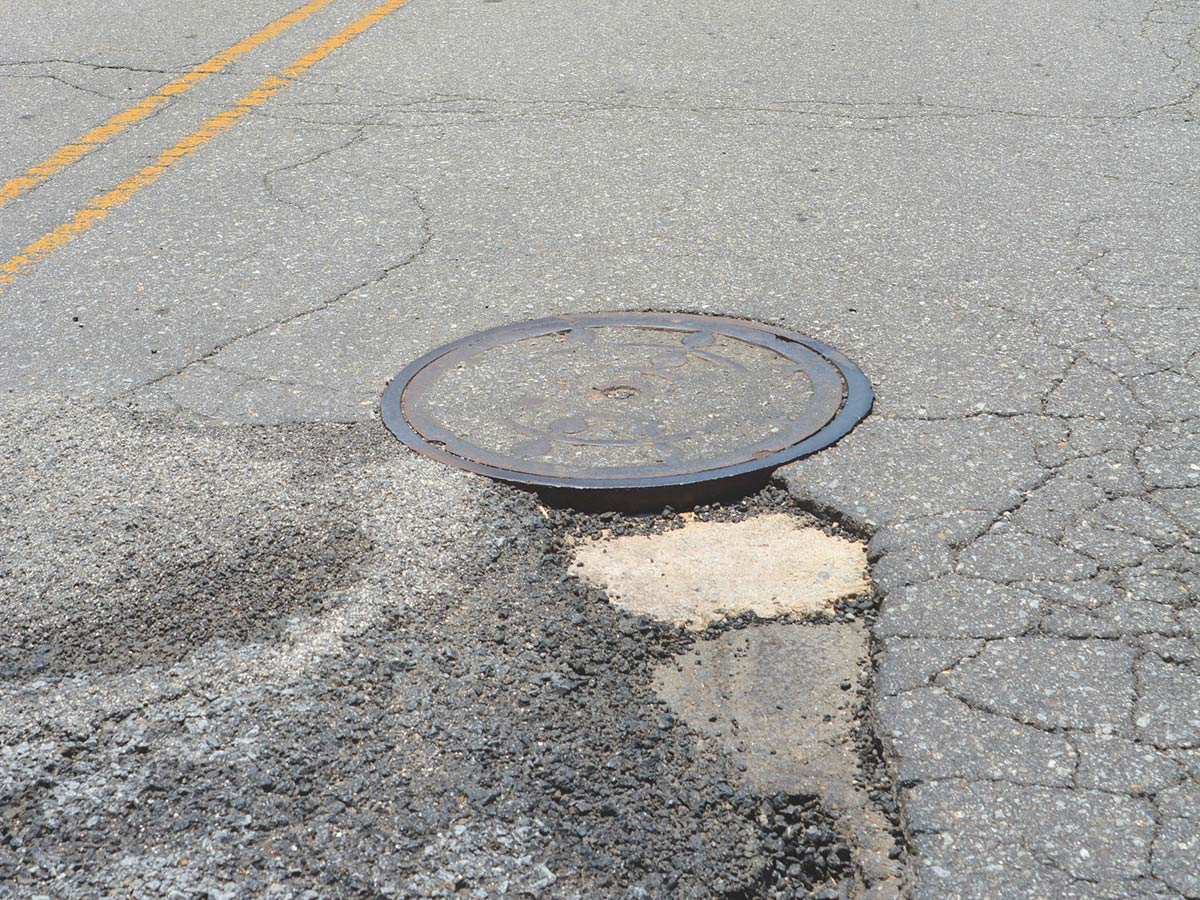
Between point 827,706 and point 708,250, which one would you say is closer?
point 827,706

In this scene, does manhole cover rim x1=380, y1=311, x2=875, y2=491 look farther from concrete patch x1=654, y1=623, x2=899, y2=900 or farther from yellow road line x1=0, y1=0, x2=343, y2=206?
yellow road line x1=0, y1=0, x2=343, y2=206

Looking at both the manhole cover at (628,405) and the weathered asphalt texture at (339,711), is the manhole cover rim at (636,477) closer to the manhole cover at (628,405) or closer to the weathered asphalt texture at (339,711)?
the manhole cover at (628,405)

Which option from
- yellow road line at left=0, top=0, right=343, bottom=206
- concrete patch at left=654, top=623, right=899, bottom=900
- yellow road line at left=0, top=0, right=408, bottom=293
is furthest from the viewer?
yellow road line at left=0, top=0, right=343, bottom=206

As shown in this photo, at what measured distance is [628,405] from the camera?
146 inches

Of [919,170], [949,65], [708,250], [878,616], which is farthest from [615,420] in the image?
[949,65]

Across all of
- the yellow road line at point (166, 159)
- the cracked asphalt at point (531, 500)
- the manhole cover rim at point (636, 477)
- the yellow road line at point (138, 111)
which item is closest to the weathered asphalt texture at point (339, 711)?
the cracked asphalt at point (531, 500)

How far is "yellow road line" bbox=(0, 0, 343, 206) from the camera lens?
5836mm

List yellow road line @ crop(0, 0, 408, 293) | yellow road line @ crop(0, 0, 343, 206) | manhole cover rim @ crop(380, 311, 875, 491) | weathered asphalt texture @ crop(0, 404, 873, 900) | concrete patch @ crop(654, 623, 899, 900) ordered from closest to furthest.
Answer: weathered asphalt texture @ crop(0, 404, 873, 900), concrete patch @ crop(654, 623, 899, 900), manhole cover rim @ crop(380, 311, 875, 491), yellow road line @ crop(0, 0, 408, 293), yellow road line @ crop(0, 0, 343, 206)

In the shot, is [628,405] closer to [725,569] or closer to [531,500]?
[531,500]

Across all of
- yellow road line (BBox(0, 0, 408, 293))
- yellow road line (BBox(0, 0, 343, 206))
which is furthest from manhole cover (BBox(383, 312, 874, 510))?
yellow road line (BBox(0, 0, 343, 206))

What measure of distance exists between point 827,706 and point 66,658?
156 cm

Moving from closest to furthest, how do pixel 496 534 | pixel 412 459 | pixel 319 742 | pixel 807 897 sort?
pixel 807 897 → pixel 319 742 → pixel 496 534 → pixel 412 459

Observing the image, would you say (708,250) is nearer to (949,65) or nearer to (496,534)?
(496,534)

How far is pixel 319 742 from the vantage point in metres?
2.47
